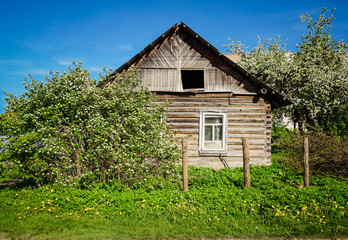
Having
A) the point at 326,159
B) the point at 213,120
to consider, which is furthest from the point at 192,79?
the point at 326,159

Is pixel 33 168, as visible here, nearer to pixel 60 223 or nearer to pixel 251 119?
pixel 60 223

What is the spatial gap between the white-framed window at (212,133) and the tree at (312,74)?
756 centimetres

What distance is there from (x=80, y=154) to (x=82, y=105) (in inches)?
70.3

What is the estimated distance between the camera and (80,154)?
8.48 meters

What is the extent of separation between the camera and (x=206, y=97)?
43.3 feet

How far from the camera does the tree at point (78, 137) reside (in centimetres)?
827

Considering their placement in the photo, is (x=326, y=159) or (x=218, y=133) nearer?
(x=326, y=159)

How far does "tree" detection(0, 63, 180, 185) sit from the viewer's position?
8266mm

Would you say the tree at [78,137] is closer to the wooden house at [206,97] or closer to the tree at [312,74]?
the wooden house at [206,97]

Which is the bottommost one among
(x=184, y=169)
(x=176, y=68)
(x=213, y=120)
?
(x=184, y=169)

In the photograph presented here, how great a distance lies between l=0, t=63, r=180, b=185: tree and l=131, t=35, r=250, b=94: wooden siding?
13.1 feet

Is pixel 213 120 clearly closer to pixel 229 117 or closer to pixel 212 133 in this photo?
pixel 212 133

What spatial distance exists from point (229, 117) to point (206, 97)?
66.6 inches

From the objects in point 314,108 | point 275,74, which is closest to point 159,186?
point 275,74
